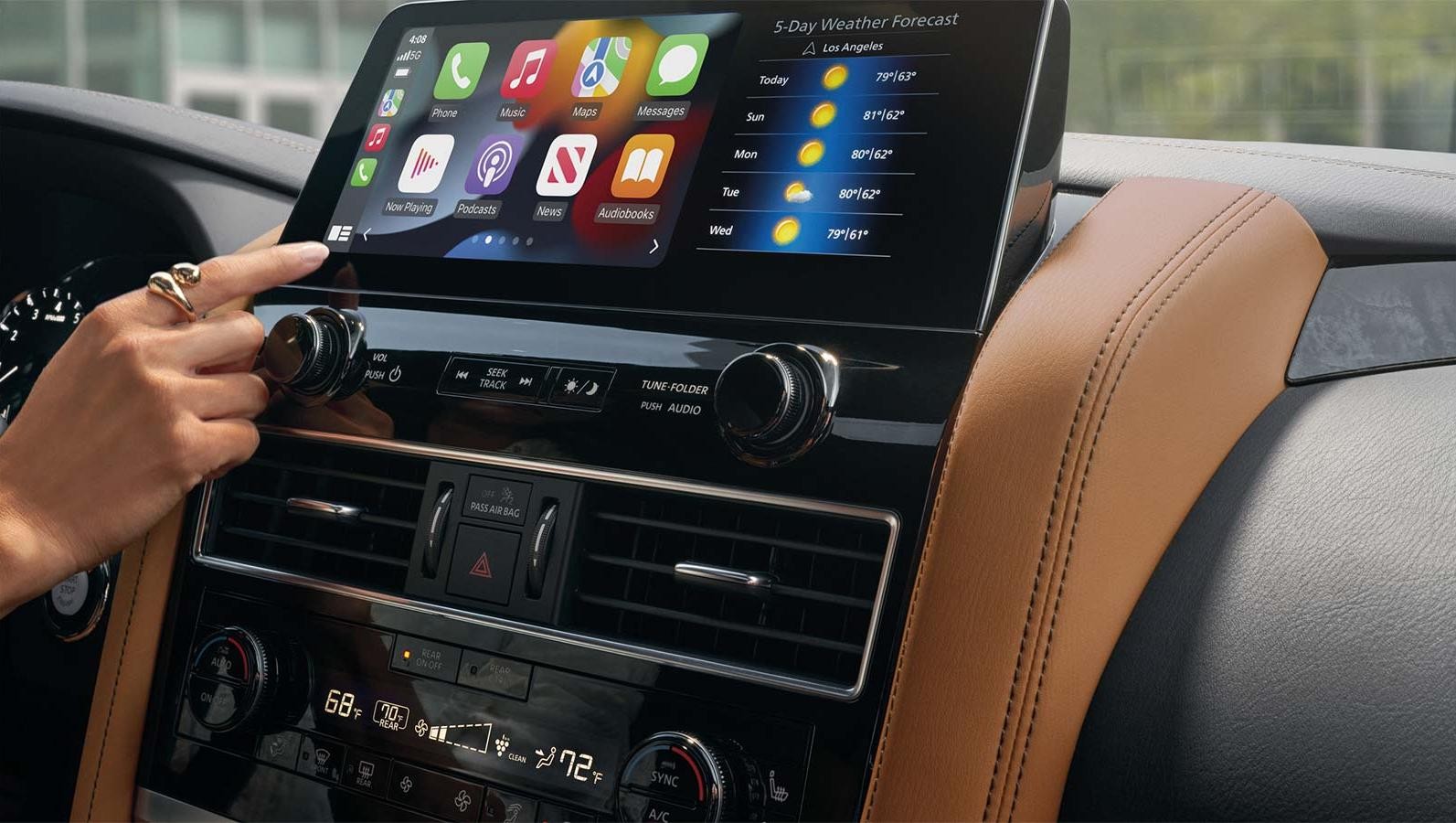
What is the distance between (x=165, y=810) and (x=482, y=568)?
0.52 meters

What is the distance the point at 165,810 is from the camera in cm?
134

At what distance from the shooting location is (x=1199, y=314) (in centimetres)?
97

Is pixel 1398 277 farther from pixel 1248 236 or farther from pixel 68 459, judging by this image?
pixel 68 459

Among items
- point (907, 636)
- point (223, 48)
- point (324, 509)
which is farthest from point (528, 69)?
point (223, 48)

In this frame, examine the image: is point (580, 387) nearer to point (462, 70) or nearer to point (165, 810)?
→ point (462, 70)

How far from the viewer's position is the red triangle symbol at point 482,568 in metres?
1.12

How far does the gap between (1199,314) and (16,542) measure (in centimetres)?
109

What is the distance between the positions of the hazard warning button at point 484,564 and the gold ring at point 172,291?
0.38 metres

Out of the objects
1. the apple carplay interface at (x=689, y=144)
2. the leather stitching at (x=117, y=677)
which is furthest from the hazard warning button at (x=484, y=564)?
the leather stitching at (x=117, y=677)

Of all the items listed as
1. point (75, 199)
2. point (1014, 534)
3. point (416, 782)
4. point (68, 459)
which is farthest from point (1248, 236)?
point (75, 199)

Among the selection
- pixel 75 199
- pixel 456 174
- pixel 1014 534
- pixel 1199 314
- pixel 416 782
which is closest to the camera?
pixel 1014 534

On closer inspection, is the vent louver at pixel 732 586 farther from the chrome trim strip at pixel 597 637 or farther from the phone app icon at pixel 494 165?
the phone app icon at pixel 494 165

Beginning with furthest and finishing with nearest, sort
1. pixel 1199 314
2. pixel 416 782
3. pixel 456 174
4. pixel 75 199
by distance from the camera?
pixel 75 199 → pixel 456 174 → pixel 416 782 → pixel 1199 314

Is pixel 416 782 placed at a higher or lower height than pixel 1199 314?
lower
